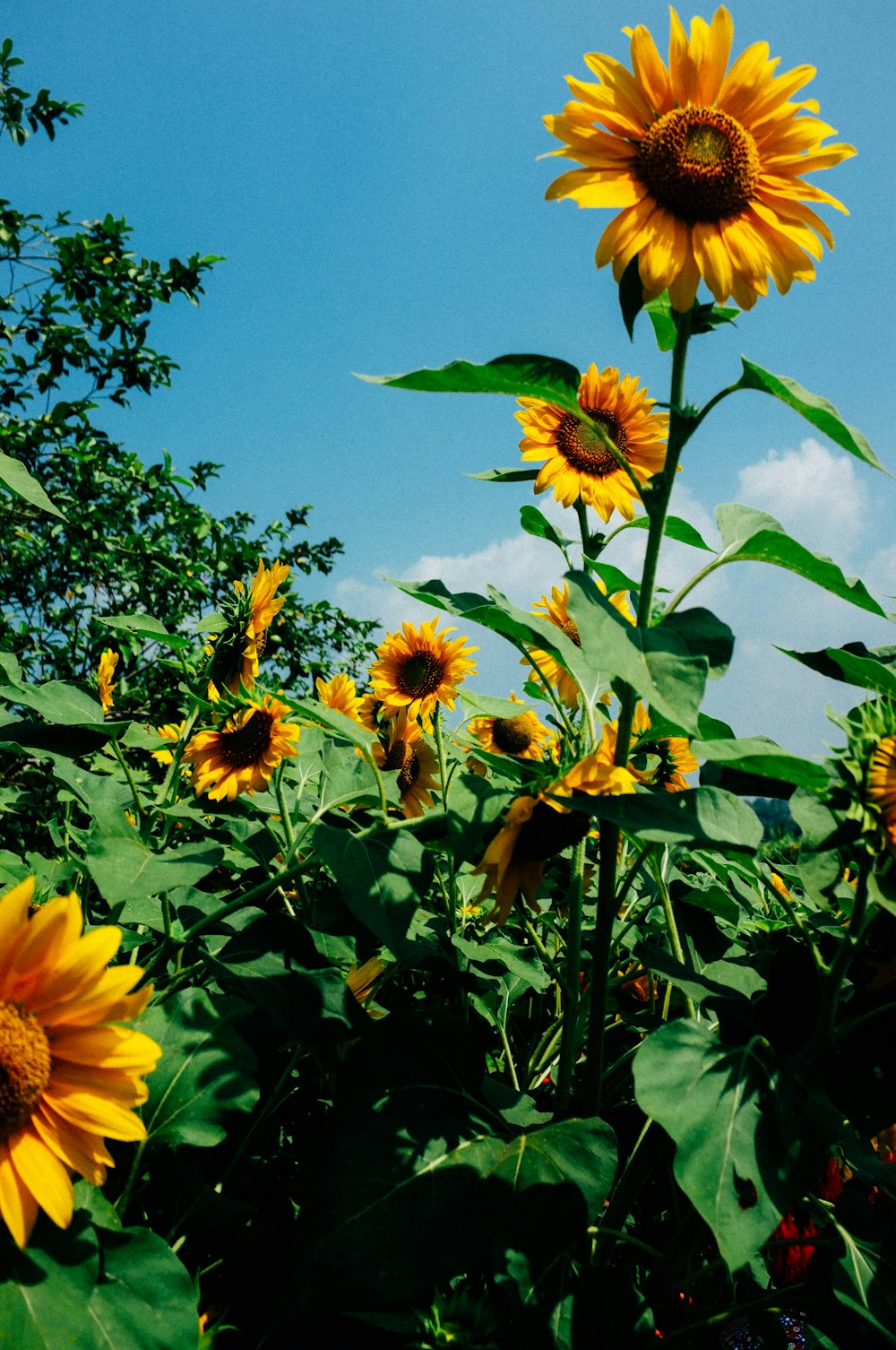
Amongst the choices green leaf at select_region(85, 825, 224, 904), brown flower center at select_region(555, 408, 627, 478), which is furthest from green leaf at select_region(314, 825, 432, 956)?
brown flower center at select_region(555, 408, 627, 478)

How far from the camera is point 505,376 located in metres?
0.95

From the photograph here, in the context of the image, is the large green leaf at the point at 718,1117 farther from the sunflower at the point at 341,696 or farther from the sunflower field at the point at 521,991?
the sunflower at the point at 341,696

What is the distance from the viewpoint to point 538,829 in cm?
104

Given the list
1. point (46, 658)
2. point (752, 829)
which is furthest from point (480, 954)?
point (46, 658)

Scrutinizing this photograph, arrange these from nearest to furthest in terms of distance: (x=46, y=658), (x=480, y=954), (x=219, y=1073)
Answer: (x=219, y=1073) < (x=480, y=954) < (x=46, y=658)

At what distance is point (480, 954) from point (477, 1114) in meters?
0.37

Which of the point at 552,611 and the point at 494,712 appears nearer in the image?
the point at 494,712

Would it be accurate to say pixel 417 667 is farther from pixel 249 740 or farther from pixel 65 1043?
pixel 65 1043

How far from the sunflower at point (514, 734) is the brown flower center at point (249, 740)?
77cm

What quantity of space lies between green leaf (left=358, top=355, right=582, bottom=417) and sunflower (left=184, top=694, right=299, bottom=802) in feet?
2.03

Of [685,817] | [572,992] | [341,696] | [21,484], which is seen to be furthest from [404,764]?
[685,817]

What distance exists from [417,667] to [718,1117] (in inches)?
71.1

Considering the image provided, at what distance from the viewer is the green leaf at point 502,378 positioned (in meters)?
0.93

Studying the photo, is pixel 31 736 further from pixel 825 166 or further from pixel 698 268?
pixel 825 166
